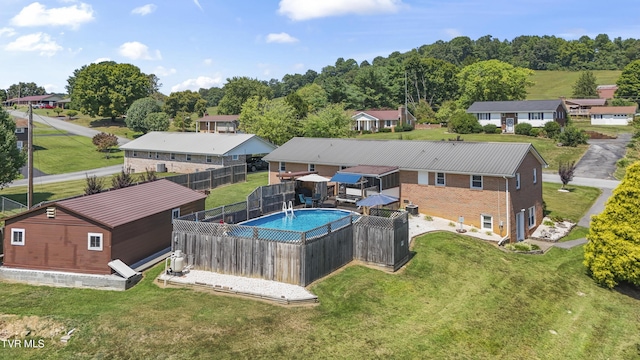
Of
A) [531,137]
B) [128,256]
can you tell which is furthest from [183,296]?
[531,137]

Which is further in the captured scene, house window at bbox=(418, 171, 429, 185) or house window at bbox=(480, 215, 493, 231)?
house window at bbox=(418, 171, 429, 185)

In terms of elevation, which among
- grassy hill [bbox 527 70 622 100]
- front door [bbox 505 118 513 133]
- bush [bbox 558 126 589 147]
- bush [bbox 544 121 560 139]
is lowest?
bush [bbox 558 126 589 147]

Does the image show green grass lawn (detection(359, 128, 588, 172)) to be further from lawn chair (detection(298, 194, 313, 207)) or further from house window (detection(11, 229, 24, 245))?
house window (detection(11, 229, 24, 245))

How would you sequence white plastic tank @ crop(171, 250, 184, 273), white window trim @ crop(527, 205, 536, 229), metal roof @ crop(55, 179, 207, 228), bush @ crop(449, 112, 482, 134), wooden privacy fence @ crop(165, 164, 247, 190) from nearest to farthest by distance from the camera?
white plastic tank @ crop(171, 250, 184, 273), metal roof @ crop(55, 179, 207, 228), white window trim @ crop(527, 205, 536, 229), wooden privacy fence @ crop(165, 164, 247, 190), bush @ crop(449, 112, 482, 134)

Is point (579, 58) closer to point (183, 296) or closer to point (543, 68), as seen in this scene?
point (543, 68)

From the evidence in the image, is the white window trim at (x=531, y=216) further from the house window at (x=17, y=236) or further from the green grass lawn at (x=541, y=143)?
the house window at (x=17, y=236)

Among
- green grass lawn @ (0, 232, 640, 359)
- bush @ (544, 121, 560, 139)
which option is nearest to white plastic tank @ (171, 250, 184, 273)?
green grass lawn @ (0, 232, 640, 359)

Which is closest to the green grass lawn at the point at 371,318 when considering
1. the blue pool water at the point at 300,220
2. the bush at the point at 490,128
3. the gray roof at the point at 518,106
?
the blue pool water at the point at 300,220
